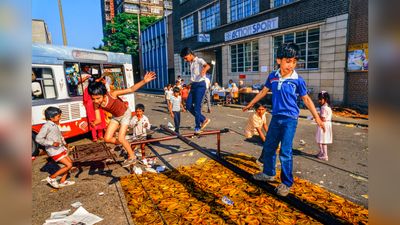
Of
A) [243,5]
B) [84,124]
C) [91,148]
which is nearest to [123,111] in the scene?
[91,148]

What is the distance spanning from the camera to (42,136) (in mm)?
4828

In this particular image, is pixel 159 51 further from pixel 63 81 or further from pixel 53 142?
pixel 53 142

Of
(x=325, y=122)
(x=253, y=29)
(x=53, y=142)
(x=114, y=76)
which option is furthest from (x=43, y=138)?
(x=253, y=29)

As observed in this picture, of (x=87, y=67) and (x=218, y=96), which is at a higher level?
(x=87, y=67)

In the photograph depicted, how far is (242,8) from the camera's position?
19484 mm

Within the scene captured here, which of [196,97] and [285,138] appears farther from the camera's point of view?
[196,97]

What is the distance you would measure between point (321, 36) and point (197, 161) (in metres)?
11.5

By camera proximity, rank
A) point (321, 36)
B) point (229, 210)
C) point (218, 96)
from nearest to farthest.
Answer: point (229, 210), point (321, 36), point (218, 96)

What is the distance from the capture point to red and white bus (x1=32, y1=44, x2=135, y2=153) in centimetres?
709

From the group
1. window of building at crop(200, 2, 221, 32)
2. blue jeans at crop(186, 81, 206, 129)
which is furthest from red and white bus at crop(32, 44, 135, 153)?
window of building at crop(200, 2, 221, 32)

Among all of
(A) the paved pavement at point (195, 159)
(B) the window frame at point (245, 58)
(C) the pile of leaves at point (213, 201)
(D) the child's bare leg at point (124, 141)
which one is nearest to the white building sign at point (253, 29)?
(B) the window frame at point (245, 58)

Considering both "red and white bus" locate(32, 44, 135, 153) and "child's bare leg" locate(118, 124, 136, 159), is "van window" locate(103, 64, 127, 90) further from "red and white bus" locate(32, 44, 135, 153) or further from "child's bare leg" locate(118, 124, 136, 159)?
"child's bare leg" locate(118, 124, 136, 159)

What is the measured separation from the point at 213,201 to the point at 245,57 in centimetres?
1660
